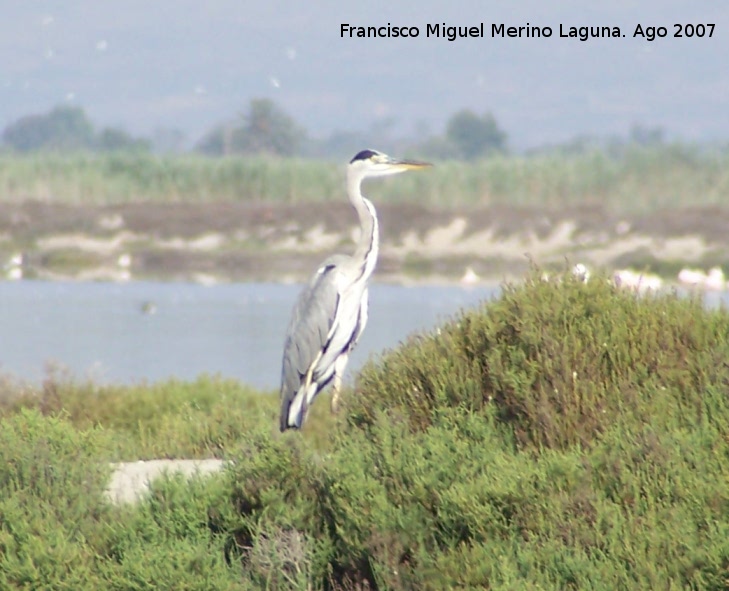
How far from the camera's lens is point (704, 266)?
1411 inches

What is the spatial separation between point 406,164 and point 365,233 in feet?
2.12

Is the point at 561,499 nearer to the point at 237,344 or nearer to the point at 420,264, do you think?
the point at 237,344

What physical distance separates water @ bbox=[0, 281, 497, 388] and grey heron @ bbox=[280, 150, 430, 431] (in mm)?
3565

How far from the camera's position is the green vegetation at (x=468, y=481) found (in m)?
4.67

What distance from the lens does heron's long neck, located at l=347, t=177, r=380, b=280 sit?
314 inches

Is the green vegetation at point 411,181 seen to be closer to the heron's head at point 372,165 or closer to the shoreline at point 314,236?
the shoreline at point 314,236

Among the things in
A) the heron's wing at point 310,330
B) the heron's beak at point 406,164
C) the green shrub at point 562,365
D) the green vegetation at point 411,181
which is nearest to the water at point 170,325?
the heron's wing at point 310,330

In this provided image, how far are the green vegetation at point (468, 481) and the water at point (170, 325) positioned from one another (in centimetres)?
561

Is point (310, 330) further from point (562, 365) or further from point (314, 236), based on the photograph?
point (314, 236)

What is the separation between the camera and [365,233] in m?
8.21

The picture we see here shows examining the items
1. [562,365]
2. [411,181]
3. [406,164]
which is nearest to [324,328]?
[406,164]

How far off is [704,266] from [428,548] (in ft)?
106

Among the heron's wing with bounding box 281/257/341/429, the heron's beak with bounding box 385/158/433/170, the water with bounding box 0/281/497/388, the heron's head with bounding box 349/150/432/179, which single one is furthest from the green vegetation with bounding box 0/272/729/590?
the water with bounding box 0/281/497/388

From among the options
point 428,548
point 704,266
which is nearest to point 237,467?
point 428,548
